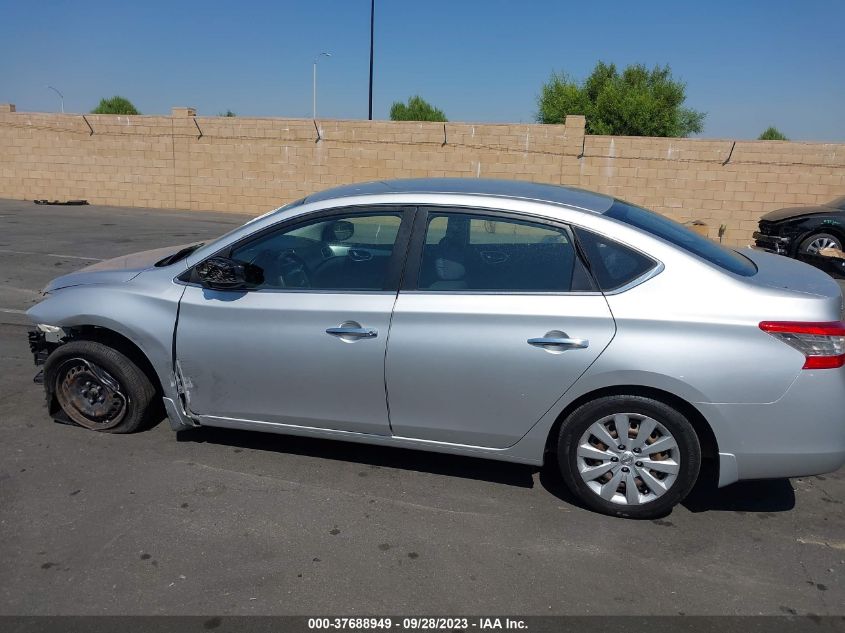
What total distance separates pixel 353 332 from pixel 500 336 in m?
0.78

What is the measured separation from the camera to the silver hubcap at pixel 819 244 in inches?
480

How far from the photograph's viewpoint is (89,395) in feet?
14.5

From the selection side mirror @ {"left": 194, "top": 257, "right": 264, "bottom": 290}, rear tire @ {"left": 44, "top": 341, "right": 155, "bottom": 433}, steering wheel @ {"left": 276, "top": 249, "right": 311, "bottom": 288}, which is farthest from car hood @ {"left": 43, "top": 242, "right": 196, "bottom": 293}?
steering wheel @ {"left": 276, "top": 249, "right": 311, "bottom": 288}

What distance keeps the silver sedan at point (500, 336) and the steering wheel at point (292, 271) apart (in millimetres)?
14

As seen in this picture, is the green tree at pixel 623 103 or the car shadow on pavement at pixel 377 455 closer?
the car shadow on pavement at pixel 377 455

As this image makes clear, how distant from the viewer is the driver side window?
12.5ft

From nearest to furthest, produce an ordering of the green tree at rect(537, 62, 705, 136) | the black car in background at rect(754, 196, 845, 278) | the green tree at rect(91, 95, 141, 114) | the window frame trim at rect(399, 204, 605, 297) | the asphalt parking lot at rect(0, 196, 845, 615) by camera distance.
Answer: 1. the asphalt parking lot at rect(0, 196, 845, 615)
2. the window frame trim at rect(399, 204, 605, 297)
3. the black car in background at rect(754, 196, 845, 278)
4. the green tree at rect(537, 62, 705, 136)
5. the green tree at rect(91, 95, 141, 114)

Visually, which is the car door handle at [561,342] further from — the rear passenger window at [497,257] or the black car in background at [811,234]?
the black car in background at [811,234]

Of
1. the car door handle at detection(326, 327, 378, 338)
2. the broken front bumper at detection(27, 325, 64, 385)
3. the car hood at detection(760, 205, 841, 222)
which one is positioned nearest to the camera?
the car door handle at detection(326, 327, 378, 338)

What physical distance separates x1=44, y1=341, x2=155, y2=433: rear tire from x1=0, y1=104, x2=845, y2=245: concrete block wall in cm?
1685

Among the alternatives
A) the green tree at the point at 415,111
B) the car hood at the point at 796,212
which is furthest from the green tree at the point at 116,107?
the car hood at the point at 796,212

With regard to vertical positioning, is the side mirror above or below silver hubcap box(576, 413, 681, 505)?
above

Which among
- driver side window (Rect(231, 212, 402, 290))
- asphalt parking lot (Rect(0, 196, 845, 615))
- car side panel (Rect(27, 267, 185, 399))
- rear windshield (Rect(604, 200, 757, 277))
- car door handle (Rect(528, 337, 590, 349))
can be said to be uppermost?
rear windshield (Rect(604, 200, 757, 277))

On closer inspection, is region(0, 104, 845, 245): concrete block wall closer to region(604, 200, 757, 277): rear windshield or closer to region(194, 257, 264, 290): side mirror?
region(604, 200, 757, 277): rear windshield
